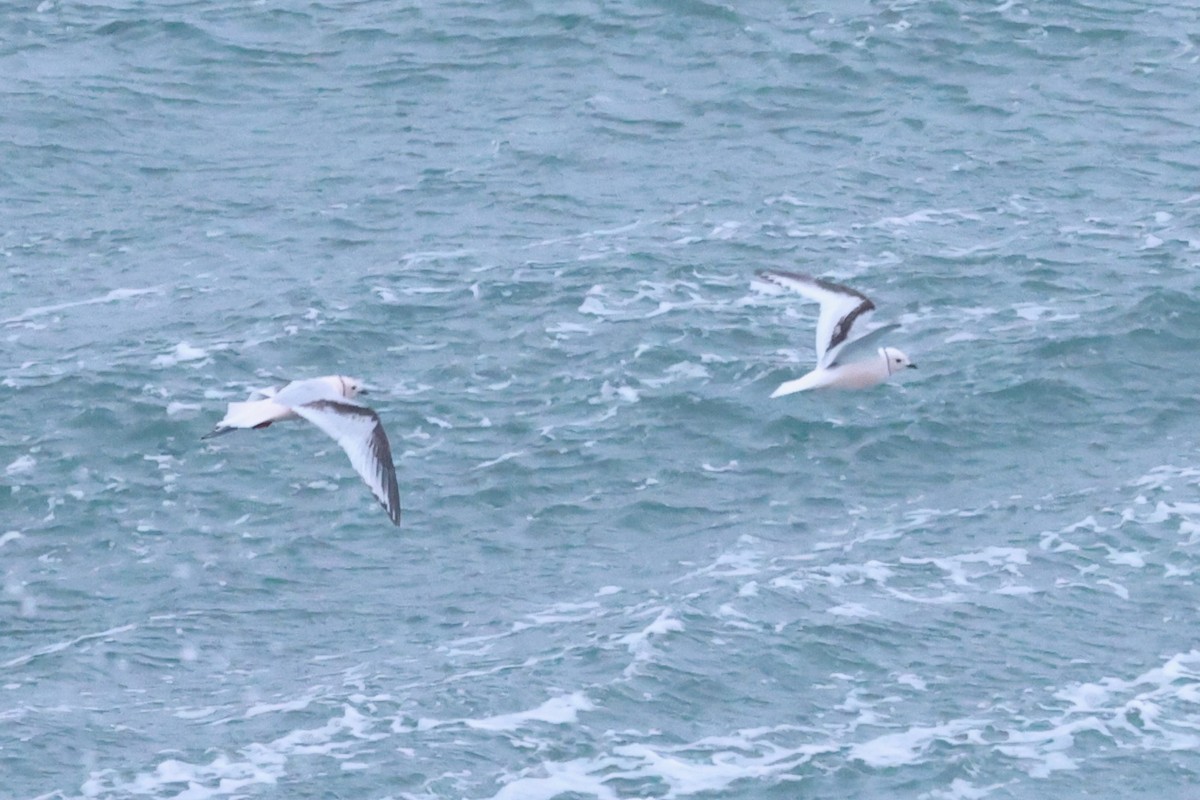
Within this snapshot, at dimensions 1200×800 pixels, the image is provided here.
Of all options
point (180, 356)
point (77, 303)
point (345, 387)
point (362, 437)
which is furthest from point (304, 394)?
point (77, 303)

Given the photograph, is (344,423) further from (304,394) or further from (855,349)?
(855,349)

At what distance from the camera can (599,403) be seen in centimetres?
2642

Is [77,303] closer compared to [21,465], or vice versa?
[21,465]

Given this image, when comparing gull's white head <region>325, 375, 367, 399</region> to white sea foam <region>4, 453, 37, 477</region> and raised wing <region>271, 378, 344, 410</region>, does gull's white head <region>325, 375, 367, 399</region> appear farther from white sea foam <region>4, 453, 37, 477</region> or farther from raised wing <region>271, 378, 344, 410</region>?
white sea foam <region>4, 453, 37, 477</region>

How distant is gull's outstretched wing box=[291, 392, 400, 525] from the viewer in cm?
2022

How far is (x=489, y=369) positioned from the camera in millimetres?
27141

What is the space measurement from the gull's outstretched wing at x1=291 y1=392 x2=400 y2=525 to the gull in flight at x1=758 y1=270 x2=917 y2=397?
13.8ft

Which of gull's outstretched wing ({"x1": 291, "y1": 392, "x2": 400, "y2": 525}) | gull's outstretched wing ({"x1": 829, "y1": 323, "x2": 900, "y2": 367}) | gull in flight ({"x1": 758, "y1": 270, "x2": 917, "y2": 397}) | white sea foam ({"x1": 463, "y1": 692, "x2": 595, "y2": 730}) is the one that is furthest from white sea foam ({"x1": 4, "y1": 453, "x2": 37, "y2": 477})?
gull's outstretched wing ({"x1": 829, "y1": 323, "x2": 900, "y2": 367})

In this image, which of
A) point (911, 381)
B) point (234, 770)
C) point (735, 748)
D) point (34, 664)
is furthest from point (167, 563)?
point (911, 381)

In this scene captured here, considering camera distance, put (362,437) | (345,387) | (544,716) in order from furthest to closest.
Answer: (345,387), (544,716), (362,437)

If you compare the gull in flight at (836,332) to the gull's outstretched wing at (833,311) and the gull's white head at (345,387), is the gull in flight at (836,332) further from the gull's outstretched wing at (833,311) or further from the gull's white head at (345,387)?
the gull's white head at (345,387)

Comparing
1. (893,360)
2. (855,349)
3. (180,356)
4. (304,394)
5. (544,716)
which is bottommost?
(544,716)

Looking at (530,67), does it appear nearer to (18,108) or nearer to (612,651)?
(18,108)

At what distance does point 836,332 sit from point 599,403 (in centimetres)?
451
